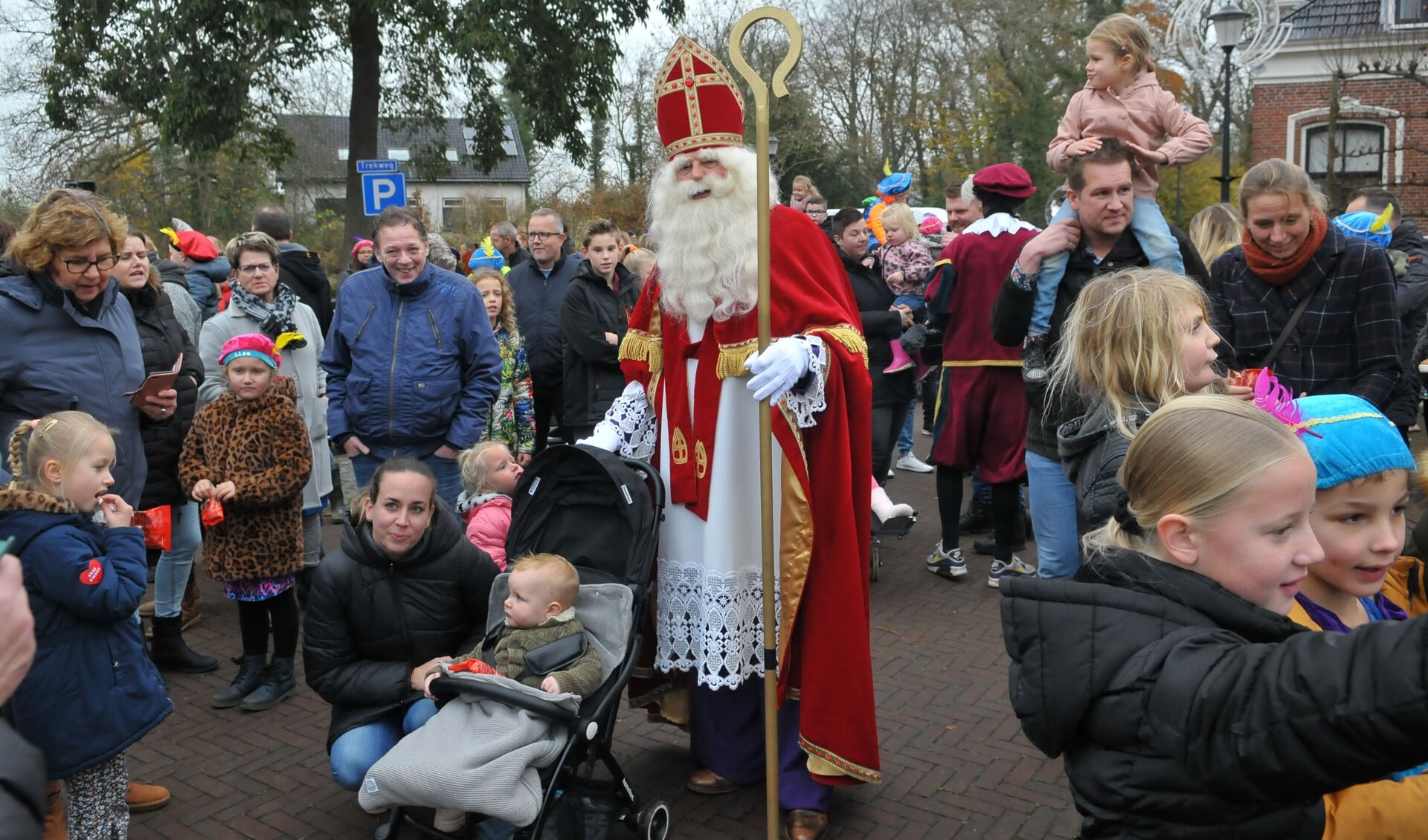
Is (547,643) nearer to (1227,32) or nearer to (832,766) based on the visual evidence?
(832,766)

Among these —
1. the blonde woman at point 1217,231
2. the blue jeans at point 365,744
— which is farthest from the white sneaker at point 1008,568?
the blue jeans at point 365,744

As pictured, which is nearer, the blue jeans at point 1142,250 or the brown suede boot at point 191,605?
the blue jeans at point 1142,250

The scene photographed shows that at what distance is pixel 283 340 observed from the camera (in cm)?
560

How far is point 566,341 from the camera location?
711cm

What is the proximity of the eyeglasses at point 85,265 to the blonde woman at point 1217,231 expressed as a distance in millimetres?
5084

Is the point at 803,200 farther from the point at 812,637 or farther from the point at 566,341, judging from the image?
the point at 812,637

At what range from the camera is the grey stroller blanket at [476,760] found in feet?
9.93

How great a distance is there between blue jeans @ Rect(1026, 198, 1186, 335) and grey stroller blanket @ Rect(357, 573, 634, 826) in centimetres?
219

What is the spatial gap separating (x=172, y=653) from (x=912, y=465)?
20.5 ft

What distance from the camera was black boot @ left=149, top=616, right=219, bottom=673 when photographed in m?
5.32

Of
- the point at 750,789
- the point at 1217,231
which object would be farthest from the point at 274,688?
the point at 1217,231

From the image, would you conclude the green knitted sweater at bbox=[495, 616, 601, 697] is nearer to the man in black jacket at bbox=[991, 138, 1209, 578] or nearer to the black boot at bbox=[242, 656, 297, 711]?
the man in black jacket at bbox=[991, 138, 1209, 578]

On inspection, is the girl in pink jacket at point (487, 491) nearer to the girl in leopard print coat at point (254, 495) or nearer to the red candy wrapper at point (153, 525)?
the girl in leopard print coat at point (254, 495)

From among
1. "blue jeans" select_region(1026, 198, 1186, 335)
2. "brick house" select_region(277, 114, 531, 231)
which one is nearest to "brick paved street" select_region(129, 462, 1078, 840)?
"blue jeans" select_region(1026, 198, 1186, 335)
